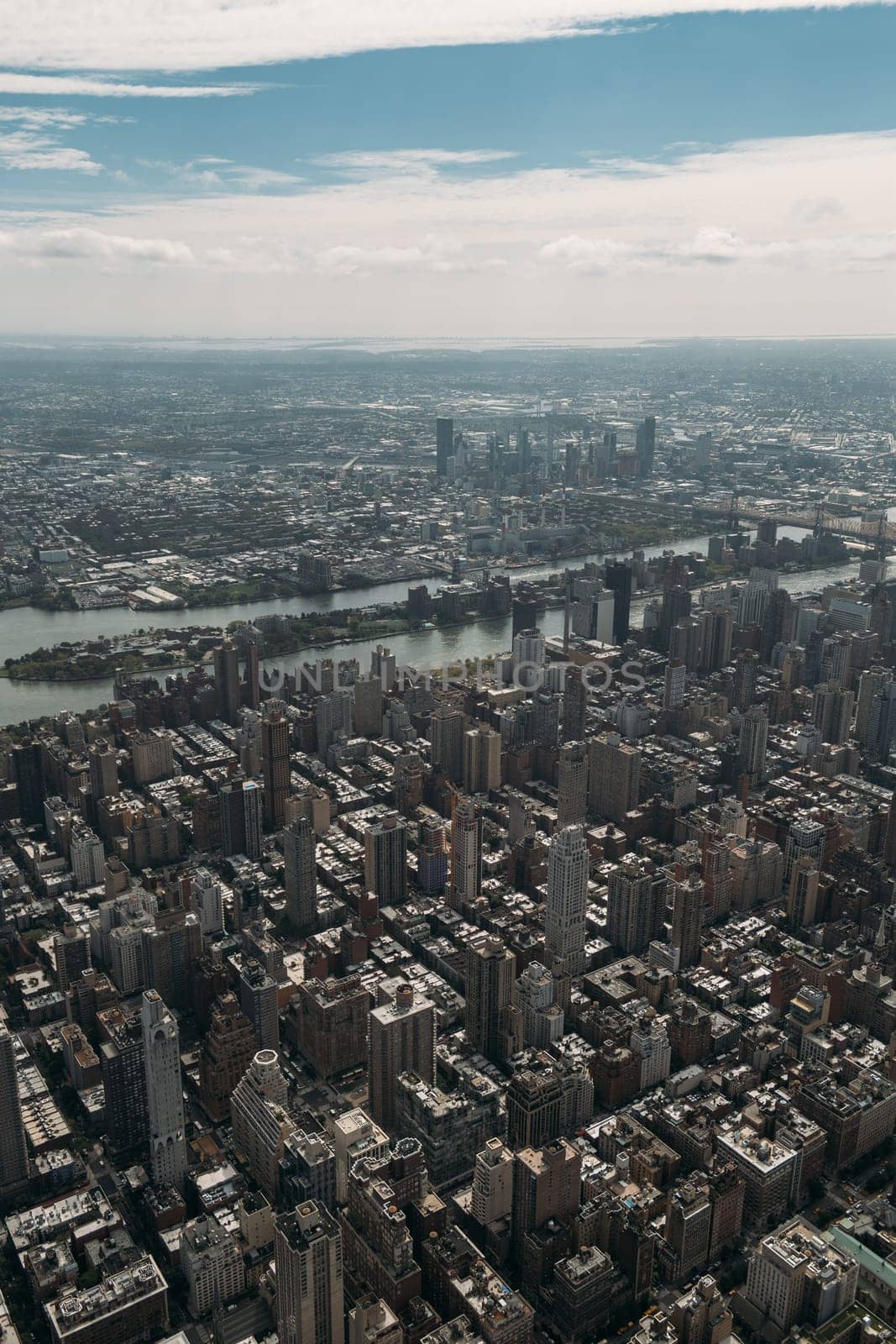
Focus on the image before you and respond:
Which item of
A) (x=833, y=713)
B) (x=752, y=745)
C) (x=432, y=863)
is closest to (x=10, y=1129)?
(x=432, y=863)

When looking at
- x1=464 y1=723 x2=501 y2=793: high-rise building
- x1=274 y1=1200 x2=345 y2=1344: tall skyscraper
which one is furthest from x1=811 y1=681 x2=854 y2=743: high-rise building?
x1=274 y1=1200 x2=345 y2=1344: tall skyscraper

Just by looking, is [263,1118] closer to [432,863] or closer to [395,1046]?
[395,1046]

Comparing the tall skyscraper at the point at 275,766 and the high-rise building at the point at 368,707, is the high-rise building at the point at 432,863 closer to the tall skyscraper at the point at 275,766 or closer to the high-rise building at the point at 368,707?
the tall skyscraper at the point at 275,766

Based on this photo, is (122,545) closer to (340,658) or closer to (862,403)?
(340,658)

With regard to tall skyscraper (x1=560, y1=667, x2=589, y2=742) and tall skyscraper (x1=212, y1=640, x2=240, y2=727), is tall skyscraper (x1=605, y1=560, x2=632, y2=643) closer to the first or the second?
tall skyscraper (x1=560, y1=667, x2=589, y2=742)

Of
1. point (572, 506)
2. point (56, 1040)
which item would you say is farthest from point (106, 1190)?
point (572, 506)

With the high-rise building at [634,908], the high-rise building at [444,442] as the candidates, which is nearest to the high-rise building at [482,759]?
the high-rise building at [634,908]
